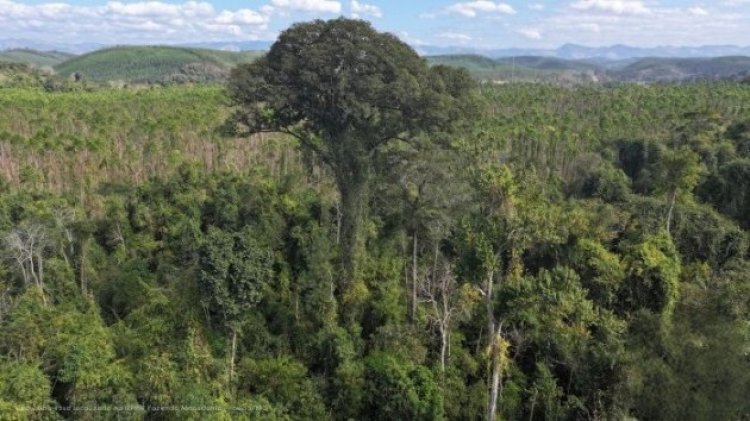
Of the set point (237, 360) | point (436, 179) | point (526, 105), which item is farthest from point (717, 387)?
point (526, 105)

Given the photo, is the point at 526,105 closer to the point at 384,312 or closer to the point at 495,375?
the point at 384,312

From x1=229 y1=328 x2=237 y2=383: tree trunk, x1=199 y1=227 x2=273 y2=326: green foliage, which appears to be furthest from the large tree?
x1=229 y1=328 x2=237 y2=383: tree trunk

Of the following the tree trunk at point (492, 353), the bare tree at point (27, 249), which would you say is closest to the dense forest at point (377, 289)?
the tree trunk at point (492, 353)

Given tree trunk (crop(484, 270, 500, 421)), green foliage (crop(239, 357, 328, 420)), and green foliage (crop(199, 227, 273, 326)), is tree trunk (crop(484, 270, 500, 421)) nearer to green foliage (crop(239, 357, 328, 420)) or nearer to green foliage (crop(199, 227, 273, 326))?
green foliage (crop(239, 357, 328, 420))

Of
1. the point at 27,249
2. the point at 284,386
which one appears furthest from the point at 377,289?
the point at 27,249

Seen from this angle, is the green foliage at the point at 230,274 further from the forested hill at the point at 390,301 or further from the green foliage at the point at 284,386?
the green foliage at the point at 284,386
